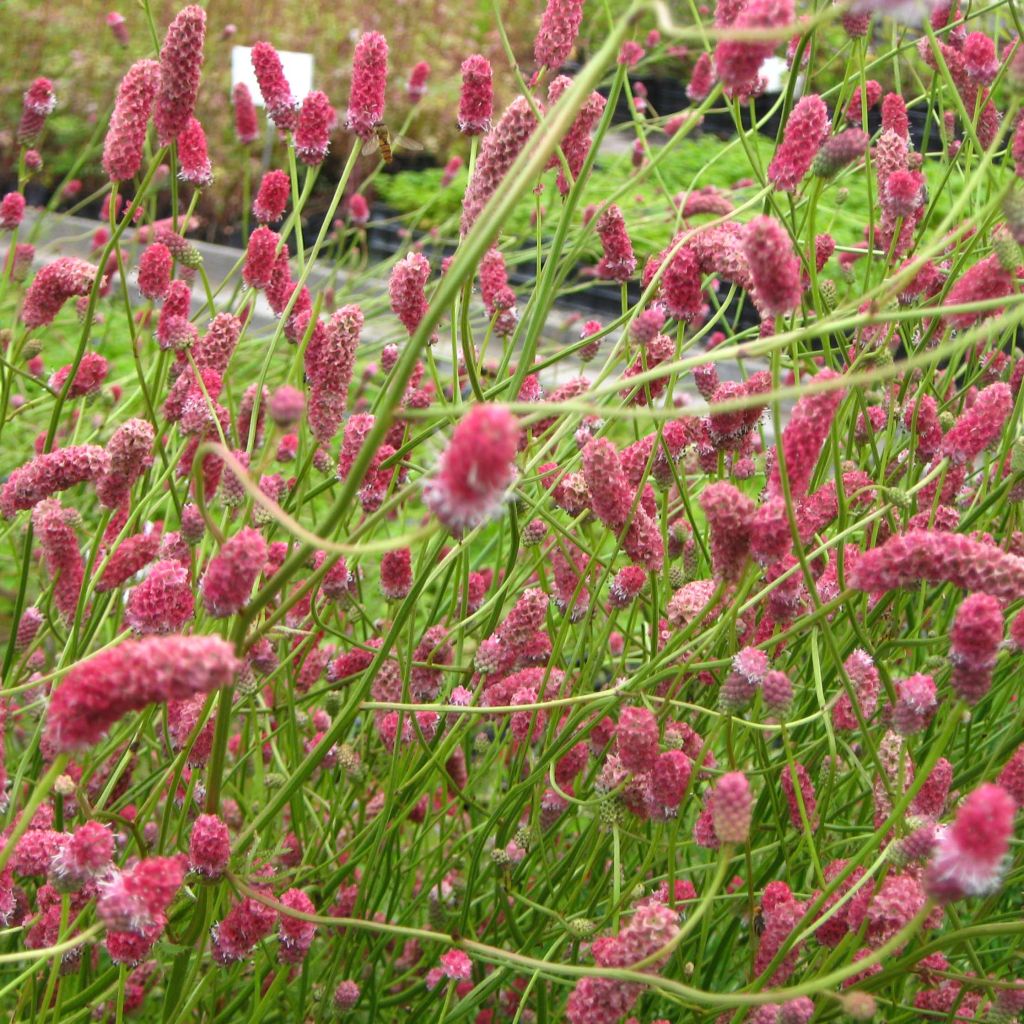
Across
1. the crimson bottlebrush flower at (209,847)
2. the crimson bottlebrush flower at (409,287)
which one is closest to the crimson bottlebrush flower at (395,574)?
the crimson bottlebrush flower at (409,287)

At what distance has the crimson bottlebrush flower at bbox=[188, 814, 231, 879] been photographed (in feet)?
2.90

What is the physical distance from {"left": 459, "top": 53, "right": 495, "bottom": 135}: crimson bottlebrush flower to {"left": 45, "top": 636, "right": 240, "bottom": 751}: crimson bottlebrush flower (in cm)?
72

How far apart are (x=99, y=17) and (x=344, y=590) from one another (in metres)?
5.35

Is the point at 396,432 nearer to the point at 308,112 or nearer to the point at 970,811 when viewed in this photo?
the point at 308,112

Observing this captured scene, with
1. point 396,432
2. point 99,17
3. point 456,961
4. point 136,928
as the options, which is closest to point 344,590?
point 396,432

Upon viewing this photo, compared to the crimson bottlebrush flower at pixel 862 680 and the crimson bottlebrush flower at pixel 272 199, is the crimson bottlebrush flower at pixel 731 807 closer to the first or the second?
the crimson bottlebrush flower at pixel 862 680

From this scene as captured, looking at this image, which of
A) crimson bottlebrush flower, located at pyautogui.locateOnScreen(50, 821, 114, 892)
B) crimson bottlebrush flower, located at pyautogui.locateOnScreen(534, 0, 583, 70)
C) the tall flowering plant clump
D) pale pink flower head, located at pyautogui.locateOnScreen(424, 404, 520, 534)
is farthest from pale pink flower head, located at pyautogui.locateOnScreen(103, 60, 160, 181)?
pale pink flower head, located at pyautogui.locateOnScreen(424, 404, 520, 534)

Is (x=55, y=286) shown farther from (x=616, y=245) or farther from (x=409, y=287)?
(x=616, y=245)

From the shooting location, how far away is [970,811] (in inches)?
25.3

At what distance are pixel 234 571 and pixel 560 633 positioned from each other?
0.46 metres

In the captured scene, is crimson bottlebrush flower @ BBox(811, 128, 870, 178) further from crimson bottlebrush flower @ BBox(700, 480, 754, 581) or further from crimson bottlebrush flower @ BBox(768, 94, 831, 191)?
crimson bottlebrush flower @ BBox(700, 480, 754, 581)

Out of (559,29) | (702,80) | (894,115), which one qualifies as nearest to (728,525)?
(559,29)

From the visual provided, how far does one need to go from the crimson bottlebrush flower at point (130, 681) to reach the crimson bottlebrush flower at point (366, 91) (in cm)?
75

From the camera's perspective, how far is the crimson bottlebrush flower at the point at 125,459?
1034mm
